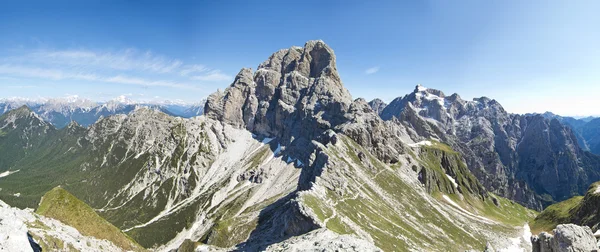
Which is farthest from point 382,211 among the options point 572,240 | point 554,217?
point 554,217

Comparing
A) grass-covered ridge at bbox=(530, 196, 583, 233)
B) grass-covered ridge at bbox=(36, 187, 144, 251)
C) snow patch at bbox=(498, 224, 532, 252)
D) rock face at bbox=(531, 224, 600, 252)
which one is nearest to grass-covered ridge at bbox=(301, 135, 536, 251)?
snow patch at bbox=(498, 224, 532, 252)

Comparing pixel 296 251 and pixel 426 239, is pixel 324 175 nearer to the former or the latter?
pixel 426 239

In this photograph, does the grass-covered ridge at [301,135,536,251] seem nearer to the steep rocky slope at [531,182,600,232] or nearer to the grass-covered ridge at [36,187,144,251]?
the steep rocky slope at [531,182,600,232]

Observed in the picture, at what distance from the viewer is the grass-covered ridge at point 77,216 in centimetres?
4747

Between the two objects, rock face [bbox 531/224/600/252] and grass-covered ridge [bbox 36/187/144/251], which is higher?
rock face [bbox 531/224/600/252]

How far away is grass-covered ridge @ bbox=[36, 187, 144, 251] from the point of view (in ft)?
156

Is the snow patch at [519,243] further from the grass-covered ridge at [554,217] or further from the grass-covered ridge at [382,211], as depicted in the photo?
the grass-covered ridge at [554,217]

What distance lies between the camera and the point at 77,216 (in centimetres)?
4941

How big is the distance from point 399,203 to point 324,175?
43927mm

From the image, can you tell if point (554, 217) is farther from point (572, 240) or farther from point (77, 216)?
point (77, 216)

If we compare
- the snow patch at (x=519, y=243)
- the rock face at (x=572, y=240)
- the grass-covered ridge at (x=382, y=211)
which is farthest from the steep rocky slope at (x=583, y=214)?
the rock face at (x=572, y=240)

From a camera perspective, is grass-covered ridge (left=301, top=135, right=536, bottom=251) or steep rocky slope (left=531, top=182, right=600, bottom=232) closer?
grass-covered ridge (left=301, top=135, right=536, bottom=251)

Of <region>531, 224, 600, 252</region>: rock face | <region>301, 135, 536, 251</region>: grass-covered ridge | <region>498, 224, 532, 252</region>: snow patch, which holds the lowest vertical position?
<region>498, 224, 532, 252</region>: snow patch

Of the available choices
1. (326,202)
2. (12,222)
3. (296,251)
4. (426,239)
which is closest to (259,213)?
(326,202)
